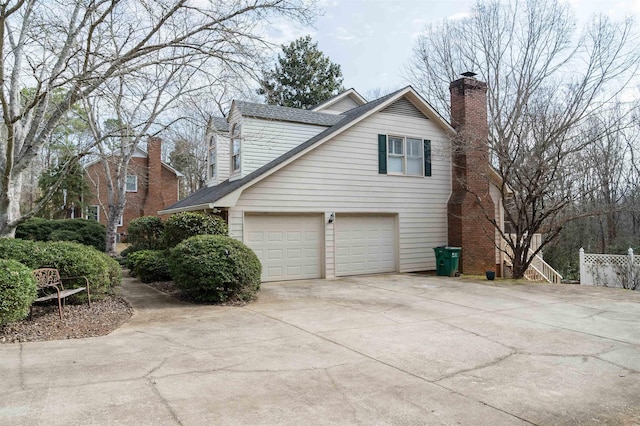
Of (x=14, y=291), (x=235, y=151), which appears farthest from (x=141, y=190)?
(x=14, y=291)

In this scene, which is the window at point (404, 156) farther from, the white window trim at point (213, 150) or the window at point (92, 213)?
the window at point (92, 213)

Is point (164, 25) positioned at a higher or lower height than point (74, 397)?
higher

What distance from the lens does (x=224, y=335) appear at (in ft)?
20.9

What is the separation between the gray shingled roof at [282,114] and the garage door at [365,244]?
397 cm

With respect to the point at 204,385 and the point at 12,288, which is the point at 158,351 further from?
the point at 12,288

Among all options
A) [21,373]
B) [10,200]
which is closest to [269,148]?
[10,200]

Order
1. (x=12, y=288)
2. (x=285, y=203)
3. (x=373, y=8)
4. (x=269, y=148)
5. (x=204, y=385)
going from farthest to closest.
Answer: (x=269, y=148), (x=285, y=203), (x=373, y=8), (x=12, y=288), (x=204, y=385)

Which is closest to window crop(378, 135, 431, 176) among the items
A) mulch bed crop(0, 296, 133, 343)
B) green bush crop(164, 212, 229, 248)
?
green bush crop(164, 212, 229, 248)

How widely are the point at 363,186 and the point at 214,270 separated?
6.75 m

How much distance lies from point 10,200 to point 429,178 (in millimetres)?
12460

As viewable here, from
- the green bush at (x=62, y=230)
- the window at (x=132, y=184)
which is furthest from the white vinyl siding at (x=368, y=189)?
the window at (x=132, y=184)

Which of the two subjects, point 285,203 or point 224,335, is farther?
point 285,203

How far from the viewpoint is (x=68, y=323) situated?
6.91m

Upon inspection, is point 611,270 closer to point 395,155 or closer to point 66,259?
point 395,155
